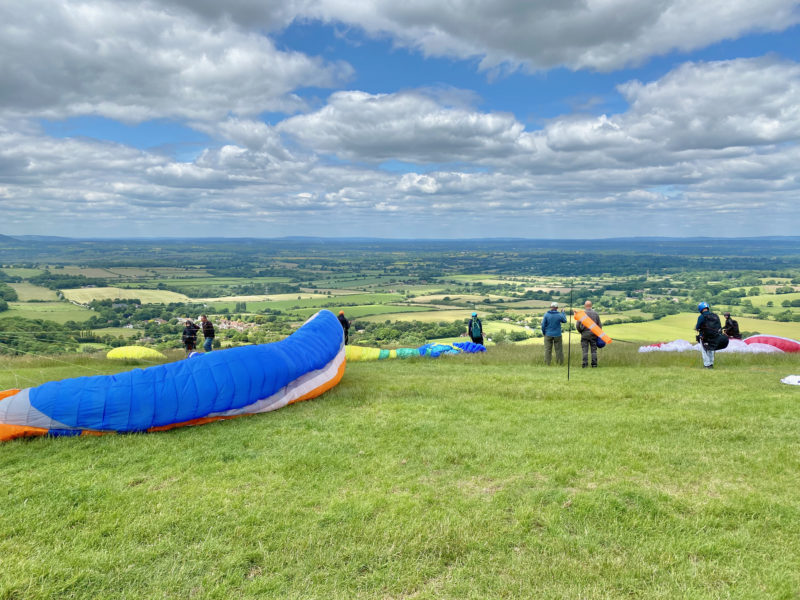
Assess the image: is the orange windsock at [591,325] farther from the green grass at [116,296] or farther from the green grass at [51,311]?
the green grass at [116,296]

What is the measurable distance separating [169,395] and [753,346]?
20.2 metres

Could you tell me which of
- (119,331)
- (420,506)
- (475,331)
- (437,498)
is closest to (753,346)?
(475,331)

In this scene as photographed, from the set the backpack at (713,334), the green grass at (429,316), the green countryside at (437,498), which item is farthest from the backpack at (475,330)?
the green grass at (429,316)

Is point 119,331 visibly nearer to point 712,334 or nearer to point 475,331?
point 475,331

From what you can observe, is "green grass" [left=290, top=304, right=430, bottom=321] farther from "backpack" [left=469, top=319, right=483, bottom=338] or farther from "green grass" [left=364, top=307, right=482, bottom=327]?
"backpack" [left=469, top=319, right=483, bottom=338]

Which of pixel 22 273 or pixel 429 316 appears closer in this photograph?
pixel 429 316

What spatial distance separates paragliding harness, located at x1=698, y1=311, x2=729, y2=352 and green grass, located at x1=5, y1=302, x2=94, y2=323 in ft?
116

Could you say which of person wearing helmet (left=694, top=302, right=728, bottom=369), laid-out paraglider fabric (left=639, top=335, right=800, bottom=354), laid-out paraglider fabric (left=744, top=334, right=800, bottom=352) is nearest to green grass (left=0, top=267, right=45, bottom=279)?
laid-out paraglider fabric (left=639, top=335, right=800, bottom=354)

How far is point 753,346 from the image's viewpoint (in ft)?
60.5

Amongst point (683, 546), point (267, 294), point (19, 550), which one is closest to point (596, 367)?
point (683, 546)

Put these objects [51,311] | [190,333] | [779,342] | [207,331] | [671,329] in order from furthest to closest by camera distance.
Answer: [51,311], [671,329], [779,342], [190,333], [207,331]

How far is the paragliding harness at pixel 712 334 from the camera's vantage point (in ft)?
47.1

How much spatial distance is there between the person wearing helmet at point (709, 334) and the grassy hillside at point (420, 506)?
15.9 ft

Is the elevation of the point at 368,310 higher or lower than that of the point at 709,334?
lower
